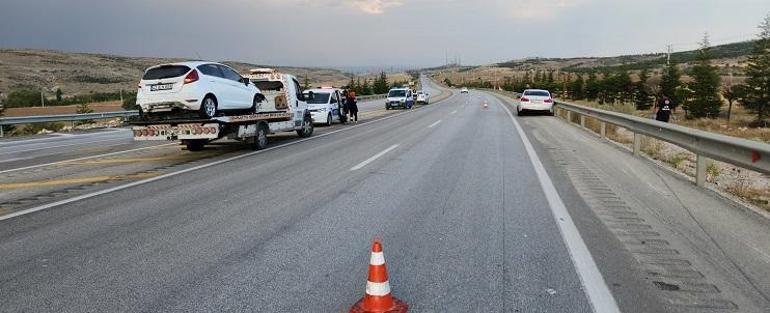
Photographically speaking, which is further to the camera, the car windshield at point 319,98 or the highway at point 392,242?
the car windshield at point 319,98

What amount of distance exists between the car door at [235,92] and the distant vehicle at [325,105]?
32.9 ft

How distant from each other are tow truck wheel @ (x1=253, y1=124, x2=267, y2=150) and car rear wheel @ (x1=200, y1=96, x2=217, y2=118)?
1583mm

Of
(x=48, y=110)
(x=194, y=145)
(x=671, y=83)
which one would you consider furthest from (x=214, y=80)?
(x=671, y=83)

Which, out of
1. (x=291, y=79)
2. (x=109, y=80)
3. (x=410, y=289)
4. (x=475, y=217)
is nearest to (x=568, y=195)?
(x=475, y=217)

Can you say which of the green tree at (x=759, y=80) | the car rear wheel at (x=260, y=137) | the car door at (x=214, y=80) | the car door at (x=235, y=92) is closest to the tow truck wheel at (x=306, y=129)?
the car rear wheel at (x=260, y=137)

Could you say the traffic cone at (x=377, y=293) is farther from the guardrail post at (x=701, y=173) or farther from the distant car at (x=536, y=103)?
the distant car at (x=536, y=103)

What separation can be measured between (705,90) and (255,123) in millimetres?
75676

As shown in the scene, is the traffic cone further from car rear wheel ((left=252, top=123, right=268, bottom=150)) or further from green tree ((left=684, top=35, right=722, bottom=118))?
green tree ((left=684, top=35, right=722, bottom=118))

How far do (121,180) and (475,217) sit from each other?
6.19 m

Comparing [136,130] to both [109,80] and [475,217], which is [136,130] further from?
[109,80]

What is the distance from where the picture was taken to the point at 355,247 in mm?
4938

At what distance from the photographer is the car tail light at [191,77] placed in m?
11.9

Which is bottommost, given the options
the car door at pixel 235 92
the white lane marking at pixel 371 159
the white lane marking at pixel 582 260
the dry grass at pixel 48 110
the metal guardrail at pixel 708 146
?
the white lane marking at pixel 582 260

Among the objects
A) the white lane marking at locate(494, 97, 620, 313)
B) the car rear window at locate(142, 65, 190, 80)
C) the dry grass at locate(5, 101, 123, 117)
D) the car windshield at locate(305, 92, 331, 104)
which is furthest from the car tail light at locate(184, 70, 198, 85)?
the dry grass at locate(5, 101, 123, 117)
